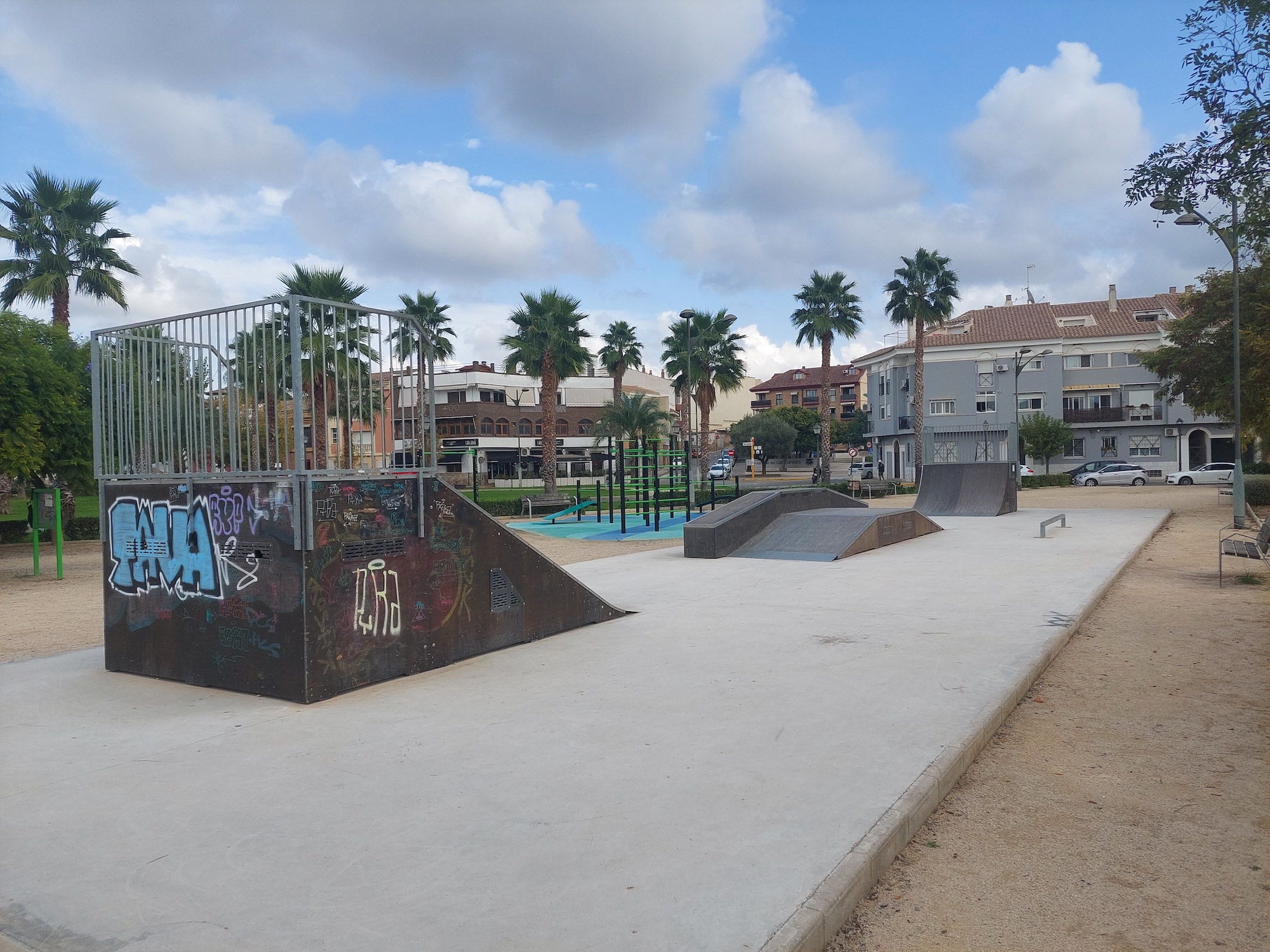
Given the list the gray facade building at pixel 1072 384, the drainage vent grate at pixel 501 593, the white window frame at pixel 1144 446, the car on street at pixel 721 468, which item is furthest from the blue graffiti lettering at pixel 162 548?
the car on street at pixel 721 468

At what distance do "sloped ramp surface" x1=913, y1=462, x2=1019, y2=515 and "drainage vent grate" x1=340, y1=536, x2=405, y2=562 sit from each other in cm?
2048

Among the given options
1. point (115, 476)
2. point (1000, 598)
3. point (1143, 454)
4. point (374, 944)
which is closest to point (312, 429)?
point (115, 476)

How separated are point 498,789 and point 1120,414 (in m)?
61.8

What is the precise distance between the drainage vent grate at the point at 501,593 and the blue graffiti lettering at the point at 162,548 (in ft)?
7.42

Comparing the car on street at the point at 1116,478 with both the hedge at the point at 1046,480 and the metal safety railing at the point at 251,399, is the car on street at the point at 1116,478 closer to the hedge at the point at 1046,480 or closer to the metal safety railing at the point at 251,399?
the hedge at the point at 1046,480

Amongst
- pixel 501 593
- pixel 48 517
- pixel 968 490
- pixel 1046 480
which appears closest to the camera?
pixel 501 593

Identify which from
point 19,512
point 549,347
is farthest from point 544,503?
point 19,512

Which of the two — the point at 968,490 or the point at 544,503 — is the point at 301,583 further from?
the point at 544,503

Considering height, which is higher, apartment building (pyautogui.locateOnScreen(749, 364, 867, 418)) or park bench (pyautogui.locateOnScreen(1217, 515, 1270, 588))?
apartment building (pyautogui.locateOnScreen(749, 364, 867, 418))

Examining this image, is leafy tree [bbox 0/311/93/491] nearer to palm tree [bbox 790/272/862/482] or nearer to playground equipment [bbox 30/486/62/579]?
playground equipment [bbox 30/486/62/579]

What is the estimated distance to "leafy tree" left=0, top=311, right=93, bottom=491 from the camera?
15.3 meters

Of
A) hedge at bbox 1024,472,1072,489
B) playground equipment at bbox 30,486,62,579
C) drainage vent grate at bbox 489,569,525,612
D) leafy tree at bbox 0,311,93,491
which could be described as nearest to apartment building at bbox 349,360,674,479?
hedge at bbox 1024,472,1072,489

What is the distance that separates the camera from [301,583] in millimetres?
6141

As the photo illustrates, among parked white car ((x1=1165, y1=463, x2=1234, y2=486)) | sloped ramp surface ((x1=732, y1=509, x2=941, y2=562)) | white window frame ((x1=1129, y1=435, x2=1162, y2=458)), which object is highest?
white window frame ((x1=1129, y1=435, x2=1162, y2=458))
